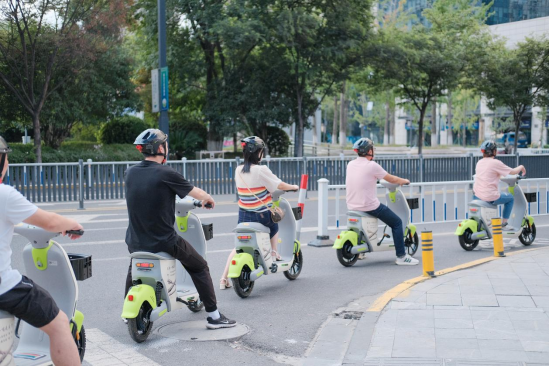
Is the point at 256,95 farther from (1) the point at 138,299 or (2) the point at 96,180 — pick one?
(1) the point at 138,299

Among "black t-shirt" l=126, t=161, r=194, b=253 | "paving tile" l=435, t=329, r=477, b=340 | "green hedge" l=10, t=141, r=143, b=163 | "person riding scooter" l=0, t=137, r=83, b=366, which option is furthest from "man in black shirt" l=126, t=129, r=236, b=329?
"green hedge" l=10, t=141, r=143, b=163

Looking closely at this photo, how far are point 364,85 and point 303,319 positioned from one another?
2534 cm

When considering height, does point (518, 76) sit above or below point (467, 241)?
above

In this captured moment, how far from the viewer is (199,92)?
1173 inches

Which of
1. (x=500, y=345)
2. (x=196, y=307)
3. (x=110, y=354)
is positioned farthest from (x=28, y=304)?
(x=500, y=345)

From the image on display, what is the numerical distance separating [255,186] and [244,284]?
1074 millimetres

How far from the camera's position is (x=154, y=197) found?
223 inches

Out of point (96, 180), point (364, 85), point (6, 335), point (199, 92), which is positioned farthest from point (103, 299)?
point (364, 85)

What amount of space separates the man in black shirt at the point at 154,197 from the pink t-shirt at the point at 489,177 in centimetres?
636

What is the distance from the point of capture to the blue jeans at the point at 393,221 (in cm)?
944

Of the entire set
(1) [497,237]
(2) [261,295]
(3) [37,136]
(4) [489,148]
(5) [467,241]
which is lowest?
(2) [261,295]

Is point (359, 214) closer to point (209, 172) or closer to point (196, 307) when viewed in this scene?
point (196, 307)

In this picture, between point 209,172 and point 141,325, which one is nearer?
point 141,325

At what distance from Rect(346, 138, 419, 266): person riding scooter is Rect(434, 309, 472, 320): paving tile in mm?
2710
